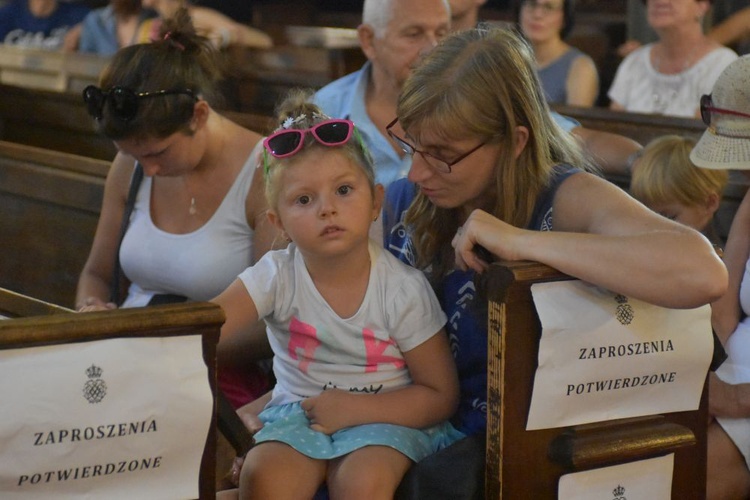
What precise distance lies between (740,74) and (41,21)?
660cm

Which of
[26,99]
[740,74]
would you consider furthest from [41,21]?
[740,74]

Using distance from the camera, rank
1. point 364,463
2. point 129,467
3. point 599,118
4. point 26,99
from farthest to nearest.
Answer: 1. point 26,99
2. point 599,118
3. point 364,463
4. point 129,467

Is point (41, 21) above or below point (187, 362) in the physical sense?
below

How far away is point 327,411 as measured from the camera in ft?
7.25

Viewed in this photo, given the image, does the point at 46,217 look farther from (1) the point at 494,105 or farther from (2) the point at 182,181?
(1) the point at 494,105

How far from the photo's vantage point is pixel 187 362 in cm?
182

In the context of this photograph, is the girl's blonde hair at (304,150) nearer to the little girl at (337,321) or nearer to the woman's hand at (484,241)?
the little girl at (337,321)

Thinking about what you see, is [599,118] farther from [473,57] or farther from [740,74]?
[473,57]

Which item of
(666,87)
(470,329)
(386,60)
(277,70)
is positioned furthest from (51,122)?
(470,329)

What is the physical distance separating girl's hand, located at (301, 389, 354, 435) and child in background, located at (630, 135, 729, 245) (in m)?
1.30

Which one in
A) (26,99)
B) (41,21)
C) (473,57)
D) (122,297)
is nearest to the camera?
(473,57)

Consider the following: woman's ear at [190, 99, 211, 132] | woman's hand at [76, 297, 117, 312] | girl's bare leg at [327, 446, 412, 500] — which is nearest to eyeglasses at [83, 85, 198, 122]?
woman's ear at [190, 99, 211, 132]

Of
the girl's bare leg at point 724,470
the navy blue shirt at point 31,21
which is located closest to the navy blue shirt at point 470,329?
the girl's bare leg at point 724,470

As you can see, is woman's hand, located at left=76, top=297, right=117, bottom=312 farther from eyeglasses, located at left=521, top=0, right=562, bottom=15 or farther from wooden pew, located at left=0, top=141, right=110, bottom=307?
eyeglasses, located at left=521, top=0, right=562, bottom=15
